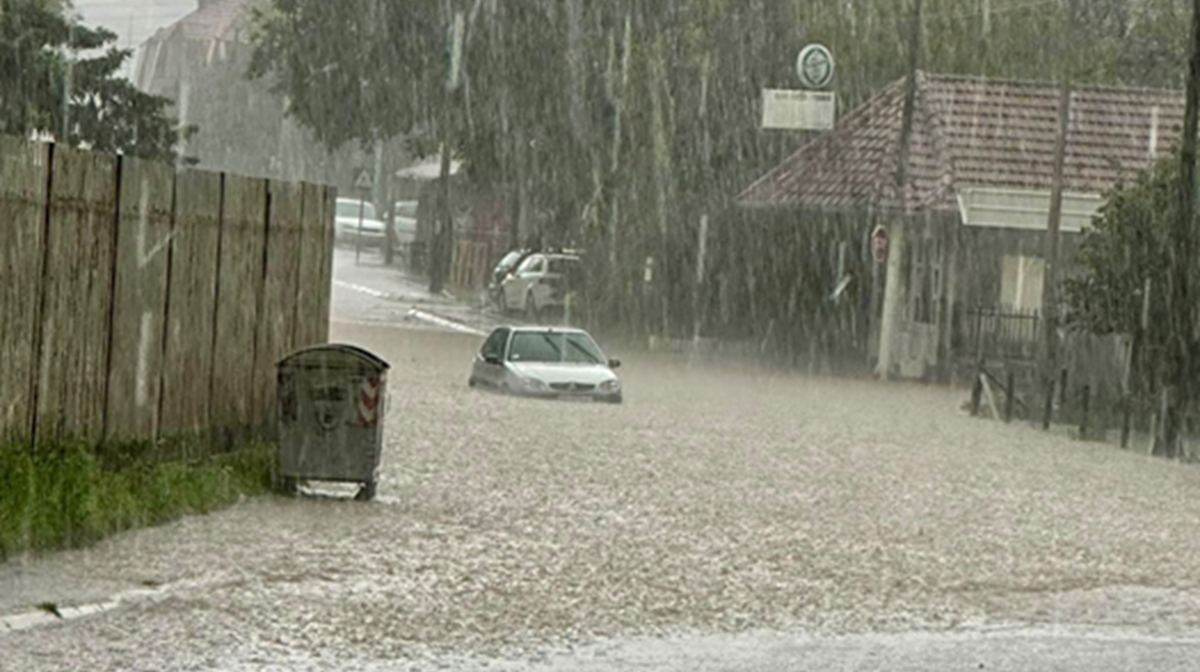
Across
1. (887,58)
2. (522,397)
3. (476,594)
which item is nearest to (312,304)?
(476,594)

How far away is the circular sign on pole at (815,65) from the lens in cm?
4996

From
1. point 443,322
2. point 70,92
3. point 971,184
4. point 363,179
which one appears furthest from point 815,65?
point 363,179

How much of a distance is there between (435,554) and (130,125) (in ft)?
44.5

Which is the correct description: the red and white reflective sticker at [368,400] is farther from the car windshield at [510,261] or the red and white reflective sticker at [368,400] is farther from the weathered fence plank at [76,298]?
the car windshield at [510,261]

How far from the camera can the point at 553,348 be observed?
1414 inches

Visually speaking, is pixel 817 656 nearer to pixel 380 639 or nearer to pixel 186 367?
pixel 380 639

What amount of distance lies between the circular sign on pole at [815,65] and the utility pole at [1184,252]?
19.1m

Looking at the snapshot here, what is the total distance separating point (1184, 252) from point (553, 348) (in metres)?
9.45

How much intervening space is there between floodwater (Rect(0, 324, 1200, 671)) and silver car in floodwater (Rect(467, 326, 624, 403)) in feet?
18.1

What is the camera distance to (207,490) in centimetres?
1748

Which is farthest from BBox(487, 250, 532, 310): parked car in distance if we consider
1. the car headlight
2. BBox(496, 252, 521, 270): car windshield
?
the car headlight

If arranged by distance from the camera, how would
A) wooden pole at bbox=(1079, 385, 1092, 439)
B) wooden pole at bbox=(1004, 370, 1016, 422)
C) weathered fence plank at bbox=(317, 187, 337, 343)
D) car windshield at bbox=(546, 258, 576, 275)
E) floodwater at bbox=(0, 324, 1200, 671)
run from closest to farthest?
floodwater at bbox=(0, 324, 1200, 671) → weathered fence plank at bbox=(317, 187, 337, 343) → wooden pole at bbox=(1079, 385, 1092, 439) → wooden pole at bbox=(1004, 370, 1016, 422) → car windshield at bbox=(546, 258, 576, 275)

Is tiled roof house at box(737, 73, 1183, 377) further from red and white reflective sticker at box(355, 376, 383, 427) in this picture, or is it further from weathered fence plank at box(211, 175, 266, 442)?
red and white reflective sticker at box(355, 376, 383, 427)

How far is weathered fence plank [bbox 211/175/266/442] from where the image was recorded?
65.2 ft
